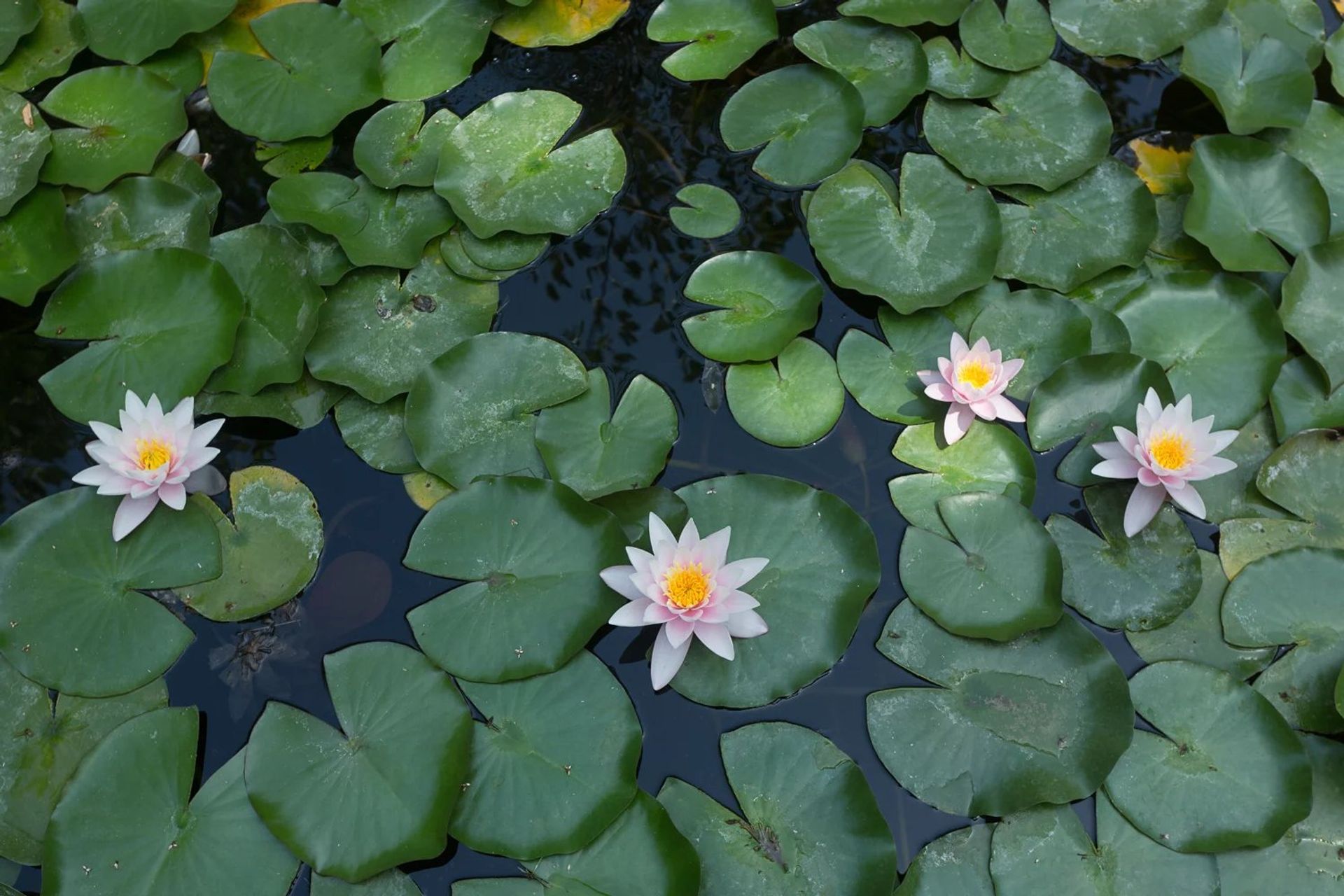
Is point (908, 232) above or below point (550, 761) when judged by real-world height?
above

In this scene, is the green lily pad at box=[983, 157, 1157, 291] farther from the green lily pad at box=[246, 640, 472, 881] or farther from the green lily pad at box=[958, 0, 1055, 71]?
the green lily pad at box=[246, 640, 472, 881]

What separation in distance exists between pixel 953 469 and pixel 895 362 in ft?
1.32

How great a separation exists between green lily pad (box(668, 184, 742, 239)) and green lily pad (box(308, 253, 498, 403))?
697mm

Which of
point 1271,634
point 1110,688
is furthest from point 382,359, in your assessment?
point 1271,634

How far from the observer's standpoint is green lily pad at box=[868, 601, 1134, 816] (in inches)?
91.2

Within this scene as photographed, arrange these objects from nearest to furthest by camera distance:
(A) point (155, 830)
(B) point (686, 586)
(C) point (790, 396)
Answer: (A) point (155, 830) < (B) point (686, 586) < (C) point (790, 396)

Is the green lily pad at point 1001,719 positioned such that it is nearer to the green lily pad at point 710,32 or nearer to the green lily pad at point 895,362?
the green lily pad at point 895,362

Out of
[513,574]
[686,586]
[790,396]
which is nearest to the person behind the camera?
[686,586]

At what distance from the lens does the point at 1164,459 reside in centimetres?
262

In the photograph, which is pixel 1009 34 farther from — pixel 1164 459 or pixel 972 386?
pixel 1164 459

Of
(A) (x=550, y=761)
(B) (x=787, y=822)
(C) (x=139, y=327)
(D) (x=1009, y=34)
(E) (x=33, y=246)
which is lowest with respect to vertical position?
(B) (x=787, y=822)

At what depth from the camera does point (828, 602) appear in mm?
2516

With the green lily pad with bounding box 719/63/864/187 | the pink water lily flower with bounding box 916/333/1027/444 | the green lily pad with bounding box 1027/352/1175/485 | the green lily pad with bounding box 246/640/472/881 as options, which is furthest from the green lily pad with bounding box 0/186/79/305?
the green lily pad with bounding box 1027/352/1175/485

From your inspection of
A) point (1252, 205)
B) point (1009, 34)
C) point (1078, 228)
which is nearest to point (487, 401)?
point (1078, 228)
